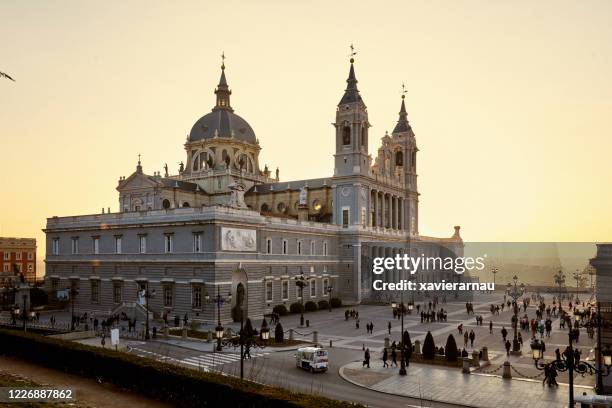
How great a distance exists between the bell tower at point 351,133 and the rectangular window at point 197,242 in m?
32.2

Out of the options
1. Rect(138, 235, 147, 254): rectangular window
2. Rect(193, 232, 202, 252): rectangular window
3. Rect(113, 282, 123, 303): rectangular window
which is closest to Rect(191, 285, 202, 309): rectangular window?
Rect(193, 232, 202, 252): rectangular window

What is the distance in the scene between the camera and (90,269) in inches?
→ 2692

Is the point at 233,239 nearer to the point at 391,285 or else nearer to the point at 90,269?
the point at 90,269

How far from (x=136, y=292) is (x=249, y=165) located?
41.0 m

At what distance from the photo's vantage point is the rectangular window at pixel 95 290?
221 feet

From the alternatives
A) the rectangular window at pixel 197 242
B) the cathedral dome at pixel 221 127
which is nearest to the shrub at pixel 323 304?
the rectangular window at pixel 197 242

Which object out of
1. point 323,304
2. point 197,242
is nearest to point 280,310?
point 323,304

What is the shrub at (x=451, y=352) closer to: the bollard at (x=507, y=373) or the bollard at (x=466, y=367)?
the bollard at (x=466, y=367)

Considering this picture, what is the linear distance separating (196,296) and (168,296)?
4.33 meters

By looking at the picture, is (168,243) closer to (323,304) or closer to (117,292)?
(117,292)

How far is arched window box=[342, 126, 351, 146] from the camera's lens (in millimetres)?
85419

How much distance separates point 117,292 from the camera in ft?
213

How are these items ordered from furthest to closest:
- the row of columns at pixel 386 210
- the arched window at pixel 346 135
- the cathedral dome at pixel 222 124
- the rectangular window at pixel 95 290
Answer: the cathedral dome at pixel 222 124
the row of columns at pixel 386 210
the arched window at pixel 346 135
the rectangular window at pixel 95 290

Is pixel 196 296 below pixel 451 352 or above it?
above
